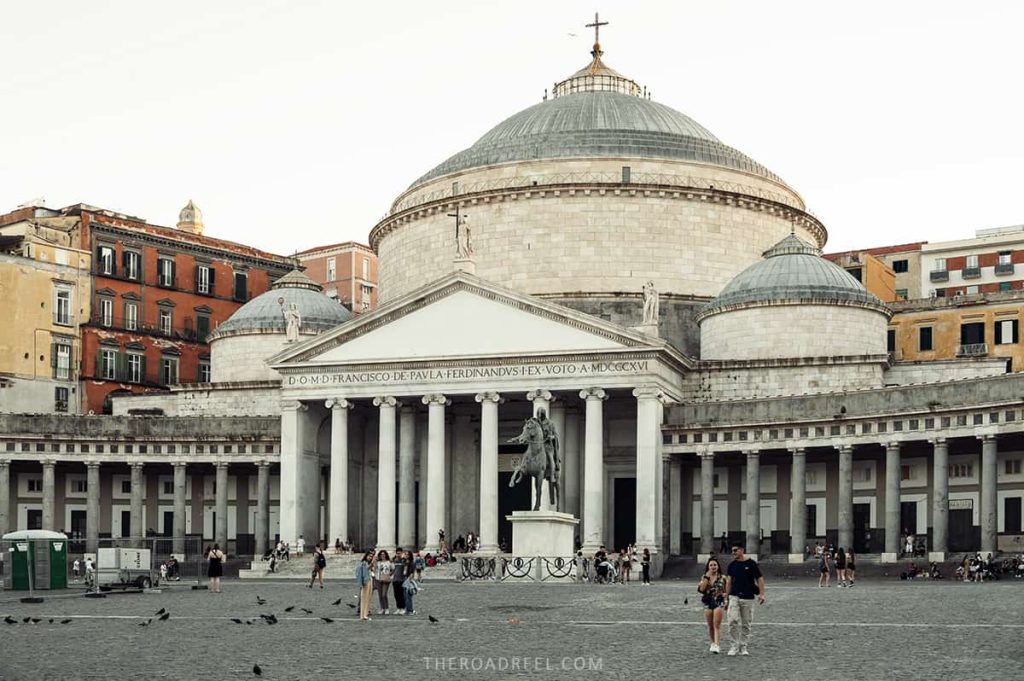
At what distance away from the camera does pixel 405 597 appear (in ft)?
130

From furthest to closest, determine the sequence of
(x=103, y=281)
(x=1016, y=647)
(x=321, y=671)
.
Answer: (x=103, y=281), (x=1016, y=647), (x=321, y=671)

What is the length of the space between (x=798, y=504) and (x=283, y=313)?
1194 inches

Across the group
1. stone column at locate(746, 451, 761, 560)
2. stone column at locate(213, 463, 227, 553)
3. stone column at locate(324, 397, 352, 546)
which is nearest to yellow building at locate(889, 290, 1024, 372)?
stone column at locate(746, 451, 761, 560)

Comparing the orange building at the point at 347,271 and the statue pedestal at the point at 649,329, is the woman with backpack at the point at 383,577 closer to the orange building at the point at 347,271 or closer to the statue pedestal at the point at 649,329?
the statue pedestal at the point at 649,329

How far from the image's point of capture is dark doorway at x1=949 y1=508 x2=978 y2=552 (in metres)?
67.5

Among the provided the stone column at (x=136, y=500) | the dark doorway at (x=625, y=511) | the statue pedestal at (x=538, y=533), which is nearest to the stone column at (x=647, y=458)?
the dark doorway at (x=625, y=511)

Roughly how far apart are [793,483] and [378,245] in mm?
30918

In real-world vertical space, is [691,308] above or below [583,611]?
above

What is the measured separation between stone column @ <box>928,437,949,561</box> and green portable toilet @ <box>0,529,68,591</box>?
31629 millimetres

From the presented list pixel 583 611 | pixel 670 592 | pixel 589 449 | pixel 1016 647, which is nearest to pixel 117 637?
pixel 583 611

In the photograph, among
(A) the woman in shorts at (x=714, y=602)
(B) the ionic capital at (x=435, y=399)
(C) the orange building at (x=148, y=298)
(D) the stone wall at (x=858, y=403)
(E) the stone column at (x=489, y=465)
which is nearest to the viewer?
(A) the woman in shorts at (x=714, y=602)

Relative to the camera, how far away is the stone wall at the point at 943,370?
74188mm

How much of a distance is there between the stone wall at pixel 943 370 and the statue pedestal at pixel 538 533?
23177 mm

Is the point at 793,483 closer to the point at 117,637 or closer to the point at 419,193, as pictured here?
the point at 419,193
